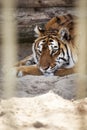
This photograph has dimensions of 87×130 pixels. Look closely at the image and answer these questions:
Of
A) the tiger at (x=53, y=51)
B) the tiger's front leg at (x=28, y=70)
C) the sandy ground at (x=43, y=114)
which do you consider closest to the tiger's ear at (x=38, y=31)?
the tiger at (x=53, y=51)

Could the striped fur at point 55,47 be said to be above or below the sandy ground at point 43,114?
above

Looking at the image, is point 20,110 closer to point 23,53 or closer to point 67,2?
point 23,53

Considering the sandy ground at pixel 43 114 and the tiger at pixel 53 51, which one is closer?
the sandy ground at pixel 43 114

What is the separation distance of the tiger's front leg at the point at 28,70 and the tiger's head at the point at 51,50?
2 cm

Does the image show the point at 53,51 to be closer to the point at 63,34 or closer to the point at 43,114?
the point at 63,34

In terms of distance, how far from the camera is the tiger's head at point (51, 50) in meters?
2.05

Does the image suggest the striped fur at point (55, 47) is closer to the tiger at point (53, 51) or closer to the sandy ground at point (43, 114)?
the tiger at point (53, 51)

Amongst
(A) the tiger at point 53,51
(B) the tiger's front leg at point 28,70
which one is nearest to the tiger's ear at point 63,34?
(A) the tiger at point 53,51

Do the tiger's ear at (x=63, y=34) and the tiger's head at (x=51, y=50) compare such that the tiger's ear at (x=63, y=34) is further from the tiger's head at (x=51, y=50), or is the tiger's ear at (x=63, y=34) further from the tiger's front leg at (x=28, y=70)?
the tiger's front leg at (x=28, y=70)

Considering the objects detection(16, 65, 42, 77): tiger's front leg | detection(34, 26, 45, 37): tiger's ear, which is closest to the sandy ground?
detection(16, 65, 42, 77): tiger's front leg

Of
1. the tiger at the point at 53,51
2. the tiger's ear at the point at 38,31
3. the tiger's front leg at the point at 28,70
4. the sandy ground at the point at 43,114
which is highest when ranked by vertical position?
the tiger's ear at the point at 38,31

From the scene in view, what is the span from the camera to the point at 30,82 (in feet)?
6.82

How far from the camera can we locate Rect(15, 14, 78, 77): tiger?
2.04 m

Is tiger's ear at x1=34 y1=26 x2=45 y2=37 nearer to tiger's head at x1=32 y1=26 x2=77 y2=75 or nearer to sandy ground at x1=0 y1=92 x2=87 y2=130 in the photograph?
tiger's head at x1=32 y1=26 x2=77 y2=75
